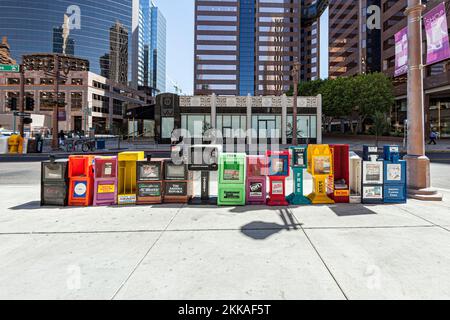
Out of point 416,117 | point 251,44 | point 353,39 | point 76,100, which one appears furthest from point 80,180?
point 251,44

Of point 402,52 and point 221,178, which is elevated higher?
point 402,52

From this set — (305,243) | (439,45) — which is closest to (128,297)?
(305,243)

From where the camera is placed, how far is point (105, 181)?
275 inches

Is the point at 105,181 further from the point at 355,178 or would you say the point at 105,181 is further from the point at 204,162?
the point at 355,178

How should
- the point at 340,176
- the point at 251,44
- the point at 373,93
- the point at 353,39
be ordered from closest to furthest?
1. the point at 340,176
2. the point at 373,93
3. the point at 353,39
4. the point at 251,44

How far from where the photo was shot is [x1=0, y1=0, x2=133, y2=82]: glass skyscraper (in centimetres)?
9688

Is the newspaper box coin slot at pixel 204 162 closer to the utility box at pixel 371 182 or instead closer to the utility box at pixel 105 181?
the utility box at pixel 105 181

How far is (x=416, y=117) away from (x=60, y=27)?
123 meters

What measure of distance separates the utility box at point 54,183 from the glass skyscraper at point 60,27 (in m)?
113

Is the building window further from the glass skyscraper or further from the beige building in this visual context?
the glass skyscraper

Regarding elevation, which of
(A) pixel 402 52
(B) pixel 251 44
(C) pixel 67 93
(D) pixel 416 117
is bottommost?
(D) pixel 416 117

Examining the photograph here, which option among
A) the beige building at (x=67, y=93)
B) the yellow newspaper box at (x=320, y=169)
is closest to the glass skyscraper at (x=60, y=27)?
the beige building at (x=67, y=93)

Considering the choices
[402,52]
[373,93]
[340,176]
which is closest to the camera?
[340,176]

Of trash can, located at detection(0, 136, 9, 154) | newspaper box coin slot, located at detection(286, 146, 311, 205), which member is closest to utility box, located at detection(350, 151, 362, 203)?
newspaper box coin slot, located at detection(286, 146, 311, 205)
